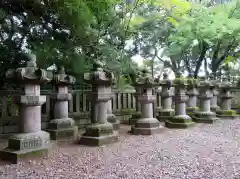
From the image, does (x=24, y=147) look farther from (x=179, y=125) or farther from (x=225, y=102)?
(x=225, y=102)

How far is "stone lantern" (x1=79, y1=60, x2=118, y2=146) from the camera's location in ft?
16.4

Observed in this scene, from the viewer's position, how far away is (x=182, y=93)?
730cm

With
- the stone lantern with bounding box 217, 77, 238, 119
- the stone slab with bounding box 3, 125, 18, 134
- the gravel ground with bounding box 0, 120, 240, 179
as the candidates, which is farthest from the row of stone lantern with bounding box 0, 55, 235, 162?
the stone lantern with bounding box 217, 77, 238, 119

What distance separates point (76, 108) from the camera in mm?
7137

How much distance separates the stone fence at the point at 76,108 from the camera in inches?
226

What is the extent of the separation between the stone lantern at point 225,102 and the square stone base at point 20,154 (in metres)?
7.69

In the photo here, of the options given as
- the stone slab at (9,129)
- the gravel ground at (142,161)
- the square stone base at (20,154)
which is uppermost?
the stone slab at (9,129)

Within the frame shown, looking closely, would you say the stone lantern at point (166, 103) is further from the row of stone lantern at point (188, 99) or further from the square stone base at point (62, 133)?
the square stone base at point (62, 133)

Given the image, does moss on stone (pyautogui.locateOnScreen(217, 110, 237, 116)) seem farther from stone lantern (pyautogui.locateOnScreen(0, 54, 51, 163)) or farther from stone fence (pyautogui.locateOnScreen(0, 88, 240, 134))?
stone lantern (pyautogui.locateOnScreen(0, 54, 51, 163))

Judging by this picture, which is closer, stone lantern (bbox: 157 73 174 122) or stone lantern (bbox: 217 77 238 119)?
stone lantern (bbox: 157 73 174 122)

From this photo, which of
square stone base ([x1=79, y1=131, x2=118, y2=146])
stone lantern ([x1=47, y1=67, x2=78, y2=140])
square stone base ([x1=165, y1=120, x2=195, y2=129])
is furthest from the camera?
square stone base ([x1=165, y1=120, x2=195, y2=129])

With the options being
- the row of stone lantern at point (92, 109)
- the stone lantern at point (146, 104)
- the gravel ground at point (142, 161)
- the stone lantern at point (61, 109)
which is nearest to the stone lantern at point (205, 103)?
the row of stone lantern at point (92, 109)

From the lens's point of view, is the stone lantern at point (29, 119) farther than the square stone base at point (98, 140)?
No

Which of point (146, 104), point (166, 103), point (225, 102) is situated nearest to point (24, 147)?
point (146, 104)
